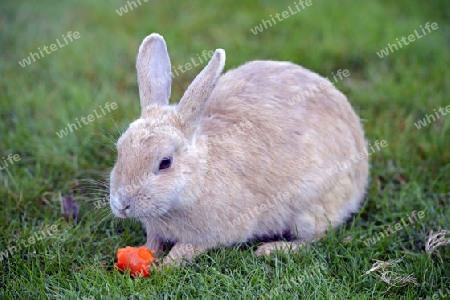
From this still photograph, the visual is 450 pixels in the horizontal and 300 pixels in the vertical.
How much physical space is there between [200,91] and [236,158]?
1.90 feet

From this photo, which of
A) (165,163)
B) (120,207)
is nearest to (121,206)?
(120,207)

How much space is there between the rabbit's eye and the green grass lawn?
2.20 feet

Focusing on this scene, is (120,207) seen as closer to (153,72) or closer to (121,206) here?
(121,206)

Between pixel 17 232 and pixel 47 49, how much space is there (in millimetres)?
2919

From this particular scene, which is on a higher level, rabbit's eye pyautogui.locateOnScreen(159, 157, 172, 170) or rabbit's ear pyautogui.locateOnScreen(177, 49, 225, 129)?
rabbit's ear pyautogui.locateOnScreen(177, 49, 225, 129)

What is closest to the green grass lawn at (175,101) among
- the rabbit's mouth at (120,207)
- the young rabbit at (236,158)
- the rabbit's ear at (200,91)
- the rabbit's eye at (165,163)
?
the young rabbit at (236,158)

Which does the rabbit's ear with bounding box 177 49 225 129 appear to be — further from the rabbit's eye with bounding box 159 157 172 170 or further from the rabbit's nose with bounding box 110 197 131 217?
the rabbit's nose with bounding box 110 197 131 217

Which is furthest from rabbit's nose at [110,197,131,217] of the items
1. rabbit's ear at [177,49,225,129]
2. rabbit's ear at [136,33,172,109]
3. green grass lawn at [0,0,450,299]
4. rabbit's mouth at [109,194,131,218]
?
rabbit's ear at [136,33,172,109]

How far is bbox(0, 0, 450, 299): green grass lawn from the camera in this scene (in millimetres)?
3812

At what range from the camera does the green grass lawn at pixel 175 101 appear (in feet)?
12.5

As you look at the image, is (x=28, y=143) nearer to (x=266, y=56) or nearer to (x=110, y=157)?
(x=110, y=157)

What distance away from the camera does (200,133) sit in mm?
4148

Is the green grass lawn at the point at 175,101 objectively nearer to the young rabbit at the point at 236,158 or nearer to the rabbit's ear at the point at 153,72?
the young rabbit at the point at 236,158

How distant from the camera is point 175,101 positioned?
570 cm
